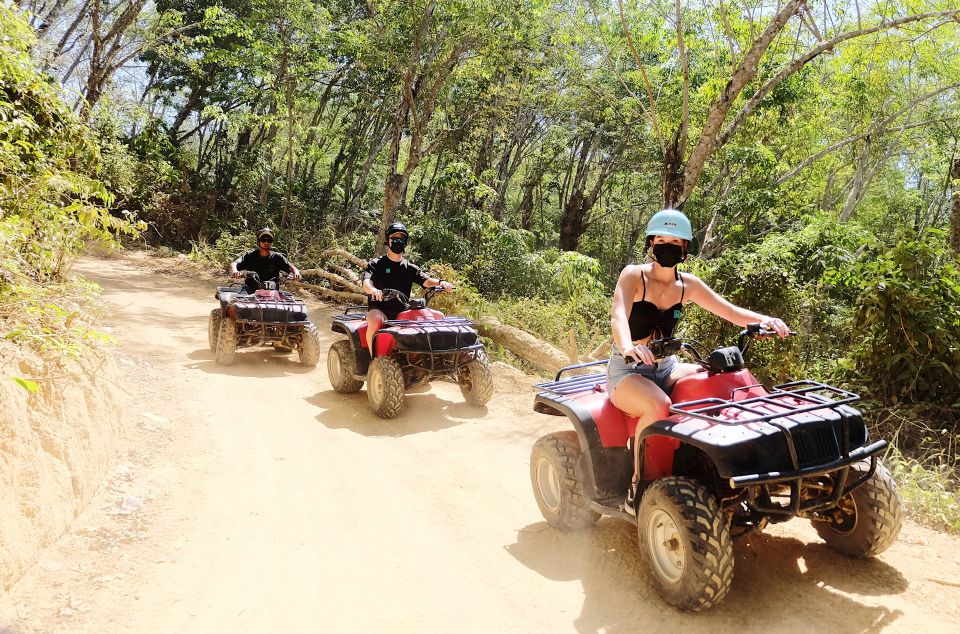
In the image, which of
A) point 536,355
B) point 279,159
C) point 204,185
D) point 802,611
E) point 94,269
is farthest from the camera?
point 279,159

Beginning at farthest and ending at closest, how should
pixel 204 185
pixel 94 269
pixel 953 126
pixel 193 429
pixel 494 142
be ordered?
1. pixel 204 185
2. pixel 494 142
3. pixel 953 126
4. pixel 94 269
5. pixel 193 429

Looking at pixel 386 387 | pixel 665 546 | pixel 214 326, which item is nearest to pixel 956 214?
pixel 665 546

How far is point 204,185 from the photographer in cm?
2311

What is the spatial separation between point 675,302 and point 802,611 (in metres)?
1.69

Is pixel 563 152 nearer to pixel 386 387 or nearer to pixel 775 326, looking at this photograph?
pixel 386 387

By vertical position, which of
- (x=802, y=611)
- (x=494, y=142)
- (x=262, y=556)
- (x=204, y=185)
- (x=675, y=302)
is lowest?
(x=262, y=556)

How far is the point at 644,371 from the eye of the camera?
144 inches

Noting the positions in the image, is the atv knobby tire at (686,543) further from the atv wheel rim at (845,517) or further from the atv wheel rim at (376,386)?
the atv wheel rim at (376,386)

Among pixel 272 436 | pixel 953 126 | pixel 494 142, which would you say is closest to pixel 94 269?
pixel 494 142

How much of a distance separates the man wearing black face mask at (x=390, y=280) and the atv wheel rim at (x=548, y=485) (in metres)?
3.17

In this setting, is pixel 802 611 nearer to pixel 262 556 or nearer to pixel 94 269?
pixel 262 556

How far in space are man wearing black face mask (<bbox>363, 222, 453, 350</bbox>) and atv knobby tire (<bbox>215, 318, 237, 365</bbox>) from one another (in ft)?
7.77

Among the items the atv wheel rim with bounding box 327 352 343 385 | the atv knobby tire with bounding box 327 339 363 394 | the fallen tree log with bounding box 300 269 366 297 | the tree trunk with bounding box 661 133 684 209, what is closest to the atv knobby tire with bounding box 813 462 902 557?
the atv knobby tire with bounding box 327 339 363 394

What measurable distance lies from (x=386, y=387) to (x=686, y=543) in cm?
410
